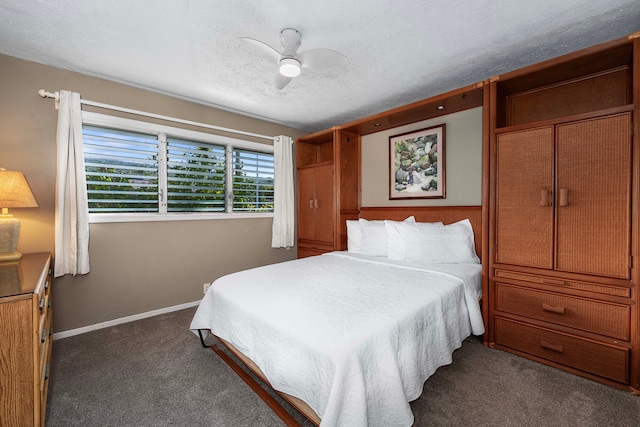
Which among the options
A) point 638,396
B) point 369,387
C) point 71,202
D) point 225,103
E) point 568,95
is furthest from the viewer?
point 225,103

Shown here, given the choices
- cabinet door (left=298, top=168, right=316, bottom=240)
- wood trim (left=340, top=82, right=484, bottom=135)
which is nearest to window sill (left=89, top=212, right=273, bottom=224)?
cabinet door (left=298, top=168, right=316, bottom=240)

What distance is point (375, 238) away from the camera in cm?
313

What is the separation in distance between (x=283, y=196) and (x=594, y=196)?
10.7ft

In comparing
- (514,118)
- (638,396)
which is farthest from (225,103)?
(638,396)

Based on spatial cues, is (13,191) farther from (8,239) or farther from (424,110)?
(424,110)

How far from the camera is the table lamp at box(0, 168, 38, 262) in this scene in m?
1.93

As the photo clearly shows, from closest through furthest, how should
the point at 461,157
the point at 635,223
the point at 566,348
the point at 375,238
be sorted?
the point at 635,223 → the point at 566,348 → the point at 461,157 → the point at 375,238

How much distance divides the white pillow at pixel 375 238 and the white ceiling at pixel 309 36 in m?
1.53

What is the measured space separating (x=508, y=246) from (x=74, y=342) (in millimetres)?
3837

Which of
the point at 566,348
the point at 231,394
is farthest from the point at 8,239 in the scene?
the point at 566,348

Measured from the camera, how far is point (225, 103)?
3342 millimetres

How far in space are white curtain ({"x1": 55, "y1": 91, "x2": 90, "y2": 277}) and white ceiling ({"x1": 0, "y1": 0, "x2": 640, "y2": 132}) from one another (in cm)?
46

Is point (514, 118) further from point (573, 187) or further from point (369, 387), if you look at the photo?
point (369, 387)

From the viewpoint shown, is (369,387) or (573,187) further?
(573,187)
